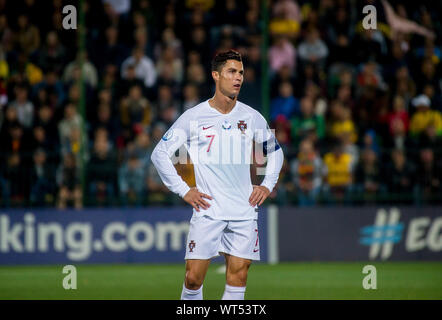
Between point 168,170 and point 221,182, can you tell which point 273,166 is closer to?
point 221,182

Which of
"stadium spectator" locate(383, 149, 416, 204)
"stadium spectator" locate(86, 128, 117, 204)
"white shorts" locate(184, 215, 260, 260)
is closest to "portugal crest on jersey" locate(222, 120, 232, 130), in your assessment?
"white shorts" locate(184, 215, 260, 260)

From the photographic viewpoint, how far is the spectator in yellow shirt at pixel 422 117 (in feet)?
50.2

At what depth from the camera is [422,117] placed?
606 inches

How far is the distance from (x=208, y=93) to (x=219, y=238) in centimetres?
799

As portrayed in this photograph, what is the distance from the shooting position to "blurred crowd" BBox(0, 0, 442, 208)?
14.5 metres

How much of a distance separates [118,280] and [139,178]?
2576 millimetres

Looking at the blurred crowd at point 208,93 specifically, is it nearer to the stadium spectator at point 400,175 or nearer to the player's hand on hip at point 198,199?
the stadium spectator at point 400,175

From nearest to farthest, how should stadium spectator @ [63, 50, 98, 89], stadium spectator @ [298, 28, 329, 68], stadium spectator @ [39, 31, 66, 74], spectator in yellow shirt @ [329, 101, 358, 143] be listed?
spectator in yellow shirt @ [329, 101, 358, 143] → stadium spectator @ [63, 50, 98, 89] → stadium spectator @ [39, 31, 66, 74] → stadium spectator @ [298, 28, 329, 68]

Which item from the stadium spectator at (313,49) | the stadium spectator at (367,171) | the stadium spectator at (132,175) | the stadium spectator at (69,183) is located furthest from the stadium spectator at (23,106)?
the stadium spectator at (367,171)

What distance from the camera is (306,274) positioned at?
13.0 meters

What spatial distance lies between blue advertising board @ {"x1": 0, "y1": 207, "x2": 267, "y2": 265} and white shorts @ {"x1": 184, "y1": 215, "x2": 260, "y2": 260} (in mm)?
6898

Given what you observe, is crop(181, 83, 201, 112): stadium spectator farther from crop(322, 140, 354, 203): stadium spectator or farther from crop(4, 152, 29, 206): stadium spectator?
→ crop(4, 152, 29, 206): stadium spectator

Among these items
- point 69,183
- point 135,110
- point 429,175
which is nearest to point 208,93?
point 135,110
